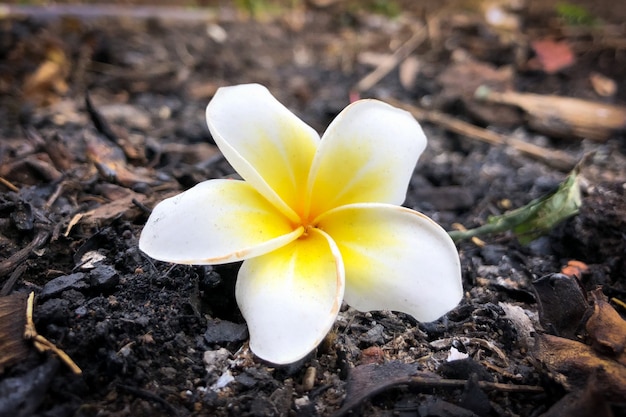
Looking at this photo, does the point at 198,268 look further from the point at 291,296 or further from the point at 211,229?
the point at 291,296

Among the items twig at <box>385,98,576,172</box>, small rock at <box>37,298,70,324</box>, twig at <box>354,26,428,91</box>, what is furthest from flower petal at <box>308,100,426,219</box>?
twig at <box>354,26,428,91</box>

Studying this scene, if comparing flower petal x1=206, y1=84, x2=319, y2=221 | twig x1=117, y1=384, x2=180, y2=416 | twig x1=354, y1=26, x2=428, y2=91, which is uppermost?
flower petal x1=206, y1=84, x2=319, y2=221

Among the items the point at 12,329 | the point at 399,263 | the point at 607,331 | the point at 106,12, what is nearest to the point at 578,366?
the point at 607,331

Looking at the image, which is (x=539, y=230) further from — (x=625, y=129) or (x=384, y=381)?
(x=625, y=129)

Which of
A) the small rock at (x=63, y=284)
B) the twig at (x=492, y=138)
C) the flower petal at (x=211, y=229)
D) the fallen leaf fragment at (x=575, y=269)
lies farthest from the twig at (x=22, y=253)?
the twig at (x=492, y=138)

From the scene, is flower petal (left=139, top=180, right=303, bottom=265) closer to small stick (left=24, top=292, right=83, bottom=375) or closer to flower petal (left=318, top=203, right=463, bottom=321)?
flower petal (left=318, top=203, right=463, bottom=321)

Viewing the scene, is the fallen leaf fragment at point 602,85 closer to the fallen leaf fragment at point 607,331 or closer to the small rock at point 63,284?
the fallen leaf fragment at point 607,331

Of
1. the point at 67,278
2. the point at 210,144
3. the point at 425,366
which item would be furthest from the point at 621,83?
the point at 67,278
